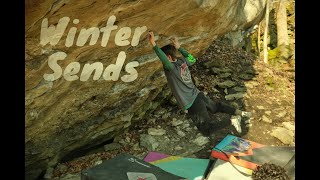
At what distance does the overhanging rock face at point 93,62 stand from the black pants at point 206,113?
929mm

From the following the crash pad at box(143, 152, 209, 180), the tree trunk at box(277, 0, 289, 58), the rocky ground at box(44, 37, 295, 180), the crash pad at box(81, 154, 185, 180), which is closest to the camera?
the crash pad at box(81, 154, 185, 180)

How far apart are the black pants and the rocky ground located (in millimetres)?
103

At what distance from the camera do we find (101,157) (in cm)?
620

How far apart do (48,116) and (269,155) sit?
3.37 metres

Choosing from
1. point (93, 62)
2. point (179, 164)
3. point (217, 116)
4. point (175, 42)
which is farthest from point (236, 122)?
point (93, 62)

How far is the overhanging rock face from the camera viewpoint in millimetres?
4512

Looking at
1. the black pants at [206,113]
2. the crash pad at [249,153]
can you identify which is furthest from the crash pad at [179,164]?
the black pants at [206,113]

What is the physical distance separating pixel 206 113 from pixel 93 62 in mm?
2191

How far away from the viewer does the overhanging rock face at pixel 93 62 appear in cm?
451

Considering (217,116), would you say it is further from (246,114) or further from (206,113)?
(246,114)

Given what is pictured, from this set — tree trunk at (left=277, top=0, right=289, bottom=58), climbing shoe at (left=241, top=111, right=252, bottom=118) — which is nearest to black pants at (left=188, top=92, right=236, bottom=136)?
climbing shoe at (left=241, top=111, right=252, bottom=118)

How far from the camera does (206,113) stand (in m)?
6.29

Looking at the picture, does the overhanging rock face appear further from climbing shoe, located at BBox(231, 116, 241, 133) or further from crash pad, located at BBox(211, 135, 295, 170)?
crash pad, located at BBox(211, 135, 295, 170)
